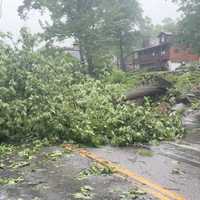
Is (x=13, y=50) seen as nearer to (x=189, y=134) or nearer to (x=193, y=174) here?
(x=189, y=134)

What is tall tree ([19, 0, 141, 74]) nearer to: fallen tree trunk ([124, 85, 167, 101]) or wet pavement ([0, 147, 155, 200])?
fallen tree trunk ([124, 85, 167, 101])

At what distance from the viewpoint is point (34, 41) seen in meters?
12.6

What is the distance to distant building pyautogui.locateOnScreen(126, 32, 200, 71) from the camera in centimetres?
5778

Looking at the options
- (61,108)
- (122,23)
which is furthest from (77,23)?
(61,108)

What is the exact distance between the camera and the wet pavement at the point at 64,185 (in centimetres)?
547

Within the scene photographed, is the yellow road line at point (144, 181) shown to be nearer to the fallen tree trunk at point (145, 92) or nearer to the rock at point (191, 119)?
the rock at point (191, 119)

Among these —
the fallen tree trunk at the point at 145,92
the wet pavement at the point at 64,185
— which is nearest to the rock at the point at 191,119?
the fallen tree trunk at the point at 145,92

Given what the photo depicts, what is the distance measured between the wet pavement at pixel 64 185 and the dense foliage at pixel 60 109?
93.1 inches

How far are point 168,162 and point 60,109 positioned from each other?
10.5ft

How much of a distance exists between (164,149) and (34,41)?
211 inches

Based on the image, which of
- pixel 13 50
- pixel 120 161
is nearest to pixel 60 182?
pixel 120 161

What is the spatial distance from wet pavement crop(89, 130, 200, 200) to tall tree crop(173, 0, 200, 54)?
2799cm

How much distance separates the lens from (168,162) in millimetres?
7859

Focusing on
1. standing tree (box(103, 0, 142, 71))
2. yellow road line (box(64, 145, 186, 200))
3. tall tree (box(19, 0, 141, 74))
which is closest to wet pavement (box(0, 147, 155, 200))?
yellow road line (box(64, 145, 186, 200))
